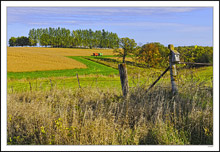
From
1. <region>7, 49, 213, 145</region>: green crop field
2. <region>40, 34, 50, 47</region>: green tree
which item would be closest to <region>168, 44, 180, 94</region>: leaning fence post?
<region>7, 49, 213, 145</region>: green crop field

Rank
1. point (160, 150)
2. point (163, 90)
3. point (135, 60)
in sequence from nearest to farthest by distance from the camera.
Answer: point (160, 150), point (163, 90), point (135, 60)

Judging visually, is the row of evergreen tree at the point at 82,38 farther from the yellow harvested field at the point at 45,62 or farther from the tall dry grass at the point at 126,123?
the tall dry grass at the point at 126,123

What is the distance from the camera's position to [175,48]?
709 centimetres

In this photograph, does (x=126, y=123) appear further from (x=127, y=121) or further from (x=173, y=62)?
(x=173, y=62)

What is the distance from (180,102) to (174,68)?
1.00m

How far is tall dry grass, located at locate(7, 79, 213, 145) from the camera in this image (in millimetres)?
5254

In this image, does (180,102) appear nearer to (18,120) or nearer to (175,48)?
(175,48)

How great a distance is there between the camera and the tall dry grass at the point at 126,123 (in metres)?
5.25

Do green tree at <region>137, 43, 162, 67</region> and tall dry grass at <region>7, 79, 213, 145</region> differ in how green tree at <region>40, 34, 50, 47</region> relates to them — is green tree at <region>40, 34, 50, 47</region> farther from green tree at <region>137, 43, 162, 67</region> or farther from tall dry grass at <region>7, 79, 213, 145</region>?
tall dry grass at <region>7, 79, 213, 145</region>

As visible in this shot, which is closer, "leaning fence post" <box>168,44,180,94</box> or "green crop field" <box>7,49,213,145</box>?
"green crop field" <box>7,49,213,145</box>

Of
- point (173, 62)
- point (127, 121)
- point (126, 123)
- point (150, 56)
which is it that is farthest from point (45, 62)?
point (127, 121)

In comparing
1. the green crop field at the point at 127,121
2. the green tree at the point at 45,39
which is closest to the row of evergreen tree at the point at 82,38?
the green tree at the point at 45,39

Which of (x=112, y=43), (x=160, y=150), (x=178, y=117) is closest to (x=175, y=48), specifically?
(x=178, y=117)

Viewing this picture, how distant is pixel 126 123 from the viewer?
5.92 meters
